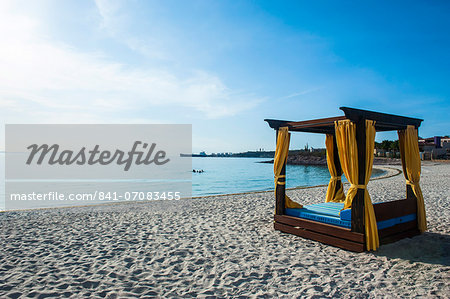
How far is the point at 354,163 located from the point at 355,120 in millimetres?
660

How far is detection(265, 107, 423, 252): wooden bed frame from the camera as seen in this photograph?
4383mm

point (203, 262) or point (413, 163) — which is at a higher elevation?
point (413, 163)

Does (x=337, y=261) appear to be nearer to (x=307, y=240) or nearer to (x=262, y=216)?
(x=307, y=240)

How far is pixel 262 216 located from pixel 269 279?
3546 millimetres

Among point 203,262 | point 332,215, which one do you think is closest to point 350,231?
point 332,215

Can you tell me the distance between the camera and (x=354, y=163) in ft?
14.7

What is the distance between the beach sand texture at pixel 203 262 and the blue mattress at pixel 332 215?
38 cm

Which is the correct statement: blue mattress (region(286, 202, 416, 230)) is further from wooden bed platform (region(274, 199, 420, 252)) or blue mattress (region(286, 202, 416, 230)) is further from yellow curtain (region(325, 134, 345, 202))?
yellow curtain (region(325, 134, 345, 202))

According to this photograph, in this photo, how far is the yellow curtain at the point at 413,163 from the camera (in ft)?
17.4

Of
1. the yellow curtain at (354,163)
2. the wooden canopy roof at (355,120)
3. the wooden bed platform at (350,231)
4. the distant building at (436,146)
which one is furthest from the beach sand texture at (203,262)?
the distant building at (436,146)

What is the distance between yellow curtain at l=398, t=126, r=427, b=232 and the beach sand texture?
34 centimetres

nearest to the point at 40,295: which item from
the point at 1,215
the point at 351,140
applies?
the point at 351,140

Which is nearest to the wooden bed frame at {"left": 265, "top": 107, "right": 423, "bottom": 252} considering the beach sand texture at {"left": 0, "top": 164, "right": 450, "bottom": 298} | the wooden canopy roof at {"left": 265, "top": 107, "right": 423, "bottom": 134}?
the wooden canopy roof at {"left": 265, "top": 107, "right": 423, "bottom": 134}

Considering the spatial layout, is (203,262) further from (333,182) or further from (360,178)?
(333,182)
